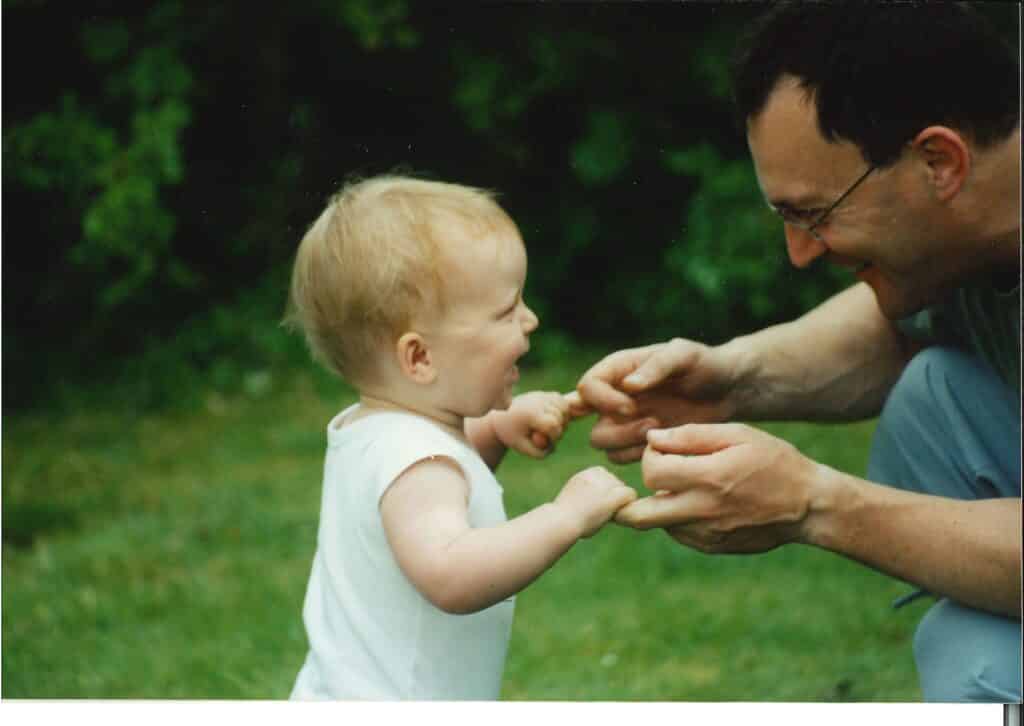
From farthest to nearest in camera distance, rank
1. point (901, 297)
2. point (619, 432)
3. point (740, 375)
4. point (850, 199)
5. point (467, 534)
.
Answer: point (740, 375)
point (619, 432)
point (901, 297)
point (850, 199)
point (467, 534)

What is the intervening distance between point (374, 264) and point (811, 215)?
677mm

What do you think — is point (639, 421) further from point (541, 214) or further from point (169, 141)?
point (169, 141)

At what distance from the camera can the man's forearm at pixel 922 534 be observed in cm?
222

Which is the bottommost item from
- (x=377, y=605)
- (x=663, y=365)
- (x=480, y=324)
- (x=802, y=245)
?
(x=377, y=605)

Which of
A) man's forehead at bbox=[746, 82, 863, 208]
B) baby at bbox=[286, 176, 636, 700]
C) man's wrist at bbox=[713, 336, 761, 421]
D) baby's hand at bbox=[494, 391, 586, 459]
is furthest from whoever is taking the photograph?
man's wrist at bbox=[713, 336, 761, 421]

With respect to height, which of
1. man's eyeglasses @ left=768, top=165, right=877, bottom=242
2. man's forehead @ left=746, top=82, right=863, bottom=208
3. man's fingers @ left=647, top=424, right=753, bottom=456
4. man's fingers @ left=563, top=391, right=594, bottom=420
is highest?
man's forehead @ left=746, top=82, right=863, bottom=208

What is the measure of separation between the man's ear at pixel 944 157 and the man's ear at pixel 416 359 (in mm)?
791

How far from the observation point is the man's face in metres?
2.29

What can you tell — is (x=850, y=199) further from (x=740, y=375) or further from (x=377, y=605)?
(x=377, y=605)

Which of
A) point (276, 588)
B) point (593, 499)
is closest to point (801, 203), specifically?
point (593, 499)

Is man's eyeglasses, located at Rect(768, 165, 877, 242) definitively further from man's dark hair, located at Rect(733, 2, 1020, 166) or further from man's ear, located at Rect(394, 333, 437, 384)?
man's ear, located at Rect(394, 333, 437, 384)

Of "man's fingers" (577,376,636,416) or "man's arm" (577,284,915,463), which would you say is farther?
"man's arm" (577,284,915,463)

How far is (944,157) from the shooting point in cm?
228

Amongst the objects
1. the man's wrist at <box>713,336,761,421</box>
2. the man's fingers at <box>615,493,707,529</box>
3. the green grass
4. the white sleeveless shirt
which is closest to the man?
the man's fingers at <box>615,493,707,529</box>
